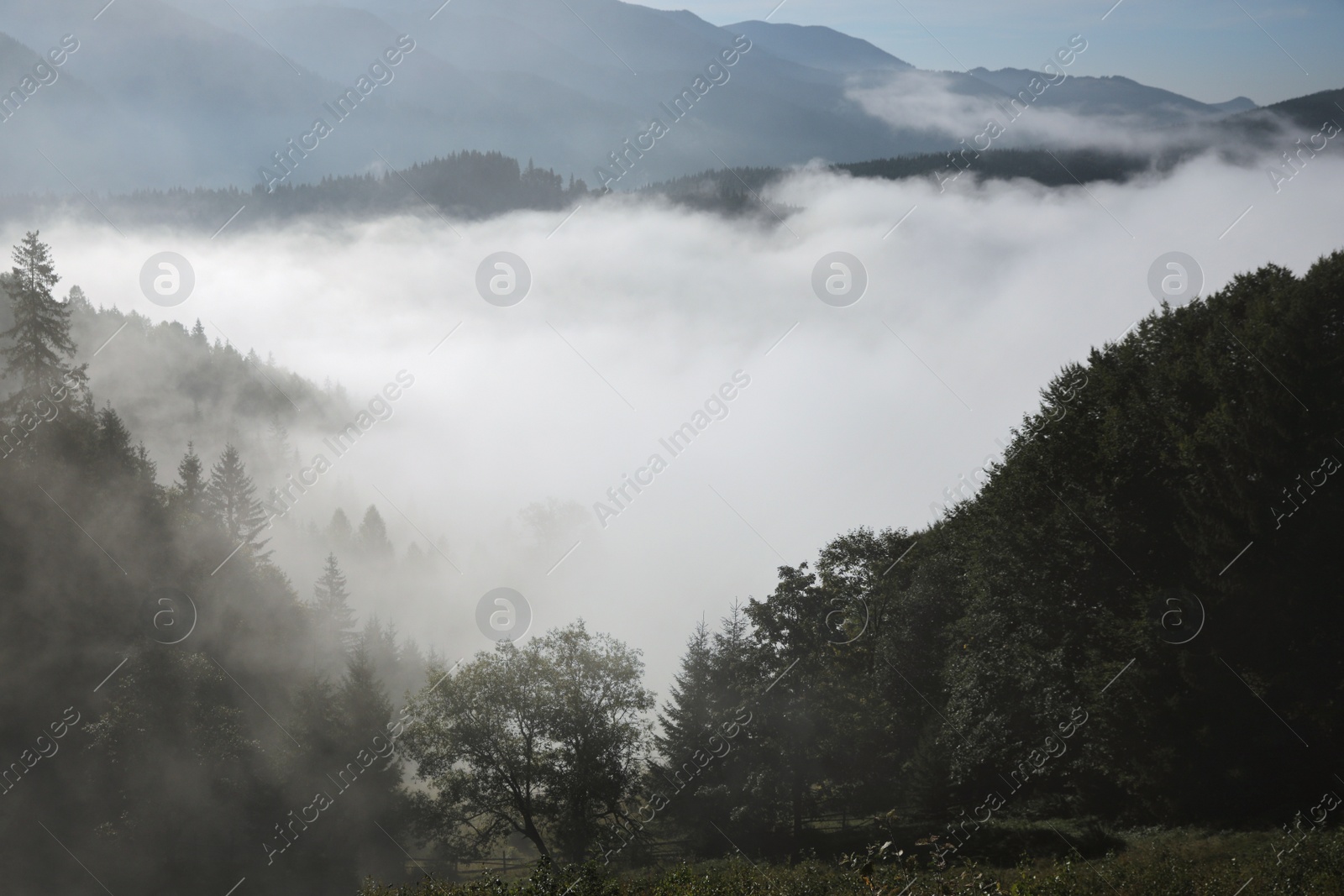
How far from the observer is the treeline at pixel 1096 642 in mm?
25531

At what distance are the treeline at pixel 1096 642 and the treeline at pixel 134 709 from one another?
15482 millimetres

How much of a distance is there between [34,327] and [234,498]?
3893 cm

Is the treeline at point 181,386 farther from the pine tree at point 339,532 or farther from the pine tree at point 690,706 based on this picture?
the pine tree at point 690,706

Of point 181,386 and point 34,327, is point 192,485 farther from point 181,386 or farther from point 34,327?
point 181,386

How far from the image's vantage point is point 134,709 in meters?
37.3

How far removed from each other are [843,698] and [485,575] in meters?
113

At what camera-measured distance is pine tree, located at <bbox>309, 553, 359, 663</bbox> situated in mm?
66000

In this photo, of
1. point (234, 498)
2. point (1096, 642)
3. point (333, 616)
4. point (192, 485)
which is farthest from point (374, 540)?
point (1096, 642)

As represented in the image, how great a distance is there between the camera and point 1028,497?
32531 mm

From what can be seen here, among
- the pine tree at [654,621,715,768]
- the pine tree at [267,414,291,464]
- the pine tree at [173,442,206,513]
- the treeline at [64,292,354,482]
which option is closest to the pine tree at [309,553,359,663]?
the pine tree at [173,442,206,513]

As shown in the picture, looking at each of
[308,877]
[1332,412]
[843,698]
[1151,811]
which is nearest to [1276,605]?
[1332,412]

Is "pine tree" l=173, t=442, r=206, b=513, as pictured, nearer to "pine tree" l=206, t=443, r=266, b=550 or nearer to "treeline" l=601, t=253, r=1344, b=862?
"pine tree" l=206, t=443, r=266, b=550

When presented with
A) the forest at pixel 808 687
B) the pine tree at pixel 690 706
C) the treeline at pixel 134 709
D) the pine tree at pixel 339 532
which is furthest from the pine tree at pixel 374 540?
the pine tree at pixel 690 706

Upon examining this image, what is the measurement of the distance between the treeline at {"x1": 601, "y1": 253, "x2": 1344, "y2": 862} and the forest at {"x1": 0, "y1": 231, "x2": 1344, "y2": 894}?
111 mm
